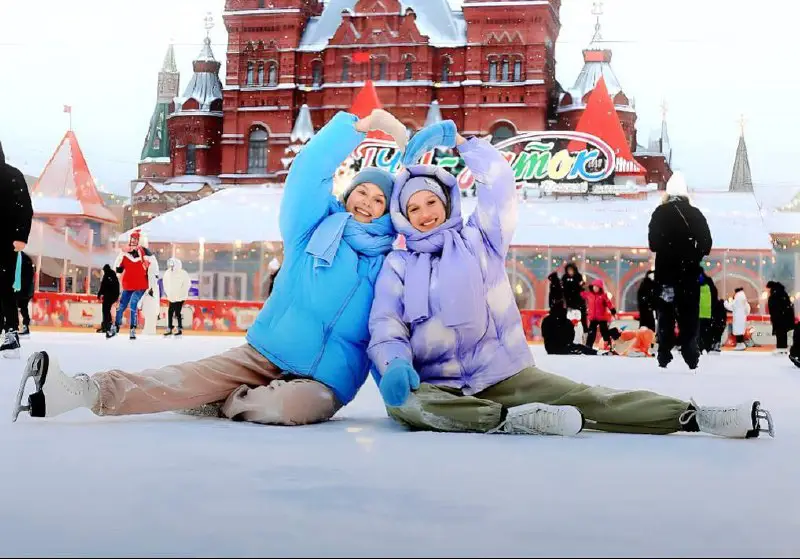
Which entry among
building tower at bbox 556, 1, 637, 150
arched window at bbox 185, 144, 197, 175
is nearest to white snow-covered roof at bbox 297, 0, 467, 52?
building tower at bbox 556, 1, 637, 150

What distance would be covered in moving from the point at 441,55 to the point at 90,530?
28.0 m

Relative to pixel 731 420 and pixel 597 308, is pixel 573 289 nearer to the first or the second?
pixel 597 308

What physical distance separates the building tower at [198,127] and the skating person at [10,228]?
25.2 m

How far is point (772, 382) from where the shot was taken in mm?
5641

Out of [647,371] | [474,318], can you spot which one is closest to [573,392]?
[474,318]

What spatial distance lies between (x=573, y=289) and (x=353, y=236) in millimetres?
7783

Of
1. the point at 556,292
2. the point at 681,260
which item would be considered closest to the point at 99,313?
the point at 556,292

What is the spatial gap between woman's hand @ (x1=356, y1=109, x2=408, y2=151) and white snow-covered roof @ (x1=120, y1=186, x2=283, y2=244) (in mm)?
15475

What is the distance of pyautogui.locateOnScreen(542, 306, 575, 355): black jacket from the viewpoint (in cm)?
1020

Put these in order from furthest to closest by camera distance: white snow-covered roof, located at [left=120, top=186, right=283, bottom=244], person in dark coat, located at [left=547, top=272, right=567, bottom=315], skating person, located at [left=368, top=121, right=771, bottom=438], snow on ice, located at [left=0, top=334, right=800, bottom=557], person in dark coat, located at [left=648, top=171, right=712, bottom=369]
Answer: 1. white snow-covered roof, located at [left=120, top=186, right=283, bottom=244]
2. person in dark coat, located at [left=547, top=272, right=567, bottom=315]
3. person in dark coat, located at [left=648, top=171, right=712, bottom=369]
4. skating person, located at [left=368, top=121, right=771, bottom=438]
5. snow on ice, located at [left=0, top=334, right=800, bottom=557]

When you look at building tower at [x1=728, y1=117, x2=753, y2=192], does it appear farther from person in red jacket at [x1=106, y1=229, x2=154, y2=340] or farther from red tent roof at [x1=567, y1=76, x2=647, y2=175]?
person in red jacket at [x1=106, y1=229, x2=154, y2=340]

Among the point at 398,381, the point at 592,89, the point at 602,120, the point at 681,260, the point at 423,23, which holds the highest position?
the point at 423,23

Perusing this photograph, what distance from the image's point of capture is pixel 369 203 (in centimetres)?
304

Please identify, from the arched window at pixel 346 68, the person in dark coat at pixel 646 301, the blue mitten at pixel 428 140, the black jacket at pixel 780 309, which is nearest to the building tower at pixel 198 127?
the arched window at pixel 346 68
